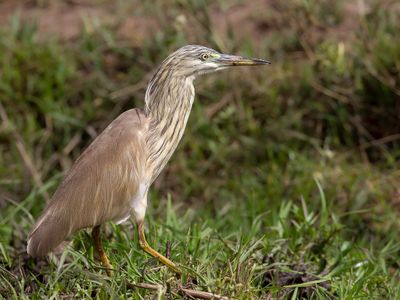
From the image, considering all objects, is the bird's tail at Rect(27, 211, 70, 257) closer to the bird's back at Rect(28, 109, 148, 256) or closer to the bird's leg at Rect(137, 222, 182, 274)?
the bird's back at Rect(28, 109, 148, 256)

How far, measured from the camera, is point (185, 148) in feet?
21.2

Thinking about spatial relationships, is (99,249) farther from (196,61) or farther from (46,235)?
(196,61)

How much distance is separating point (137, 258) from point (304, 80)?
8.49 ft

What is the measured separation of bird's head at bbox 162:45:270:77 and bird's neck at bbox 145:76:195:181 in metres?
0.04

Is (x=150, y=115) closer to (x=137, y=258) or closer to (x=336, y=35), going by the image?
(x=137, y=258)

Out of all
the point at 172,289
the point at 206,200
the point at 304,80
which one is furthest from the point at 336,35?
the point at 172,289

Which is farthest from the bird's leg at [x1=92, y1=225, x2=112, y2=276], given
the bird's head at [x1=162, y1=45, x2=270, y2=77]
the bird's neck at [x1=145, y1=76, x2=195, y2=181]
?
the bird's head at [x1=162, y1=45, x2=270, y2=77]

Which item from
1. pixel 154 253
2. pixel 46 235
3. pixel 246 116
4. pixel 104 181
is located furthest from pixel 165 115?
pixel 246 116

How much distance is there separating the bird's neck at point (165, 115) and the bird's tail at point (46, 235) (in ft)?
1.58

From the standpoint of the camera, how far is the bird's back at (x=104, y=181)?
3.91m

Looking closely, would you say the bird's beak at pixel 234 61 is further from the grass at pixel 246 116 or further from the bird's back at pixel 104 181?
the grass at pixel 246 116

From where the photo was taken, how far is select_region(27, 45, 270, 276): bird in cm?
389

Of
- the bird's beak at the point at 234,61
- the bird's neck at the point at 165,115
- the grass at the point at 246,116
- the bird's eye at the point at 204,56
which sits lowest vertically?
the grass at the point at 246,116

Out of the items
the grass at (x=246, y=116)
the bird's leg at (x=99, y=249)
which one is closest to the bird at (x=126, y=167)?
the bird's leg at (x=99, y=249)
